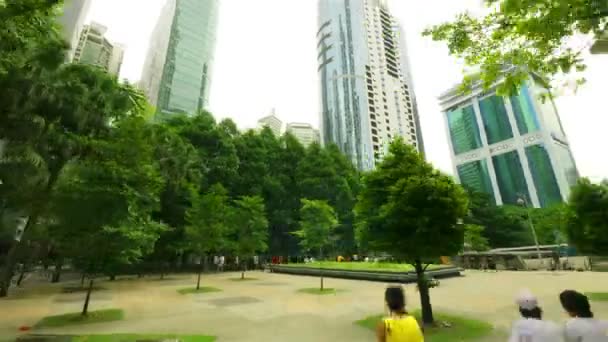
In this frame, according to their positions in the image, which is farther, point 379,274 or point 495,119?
point 495,119

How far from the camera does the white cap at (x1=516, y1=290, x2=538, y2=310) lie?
137 inches

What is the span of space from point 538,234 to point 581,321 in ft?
202

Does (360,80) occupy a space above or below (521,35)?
above

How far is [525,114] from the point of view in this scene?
88.9m

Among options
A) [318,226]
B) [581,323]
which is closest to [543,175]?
[318,226]

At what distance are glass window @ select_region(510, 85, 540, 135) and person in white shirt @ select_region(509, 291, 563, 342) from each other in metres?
102

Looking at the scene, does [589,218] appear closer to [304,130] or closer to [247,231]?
[247,231]

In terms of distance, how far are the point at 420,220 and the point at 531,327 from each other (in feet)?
19.1

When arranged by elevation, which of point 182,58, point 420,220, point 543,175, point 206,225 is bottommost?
point 420,220

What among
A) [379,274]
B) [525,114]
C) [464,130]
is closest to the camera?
[379,274]

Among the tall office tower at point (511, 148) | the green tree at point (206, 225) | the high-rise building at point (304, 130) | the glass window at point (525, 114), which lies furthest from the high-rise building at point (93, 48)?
the glass window at point (525, 114)

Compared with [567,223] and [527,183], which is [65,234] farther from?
[527,183]

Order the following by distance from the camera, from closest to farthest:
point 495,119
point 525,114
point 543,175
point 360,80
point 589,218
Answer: point 589,218, point 543,175, point 525,114, point 495,119, point 360,80

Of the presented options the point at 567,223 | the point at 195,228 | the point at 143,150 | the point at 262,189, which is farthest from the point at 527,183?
the point at 143,150
